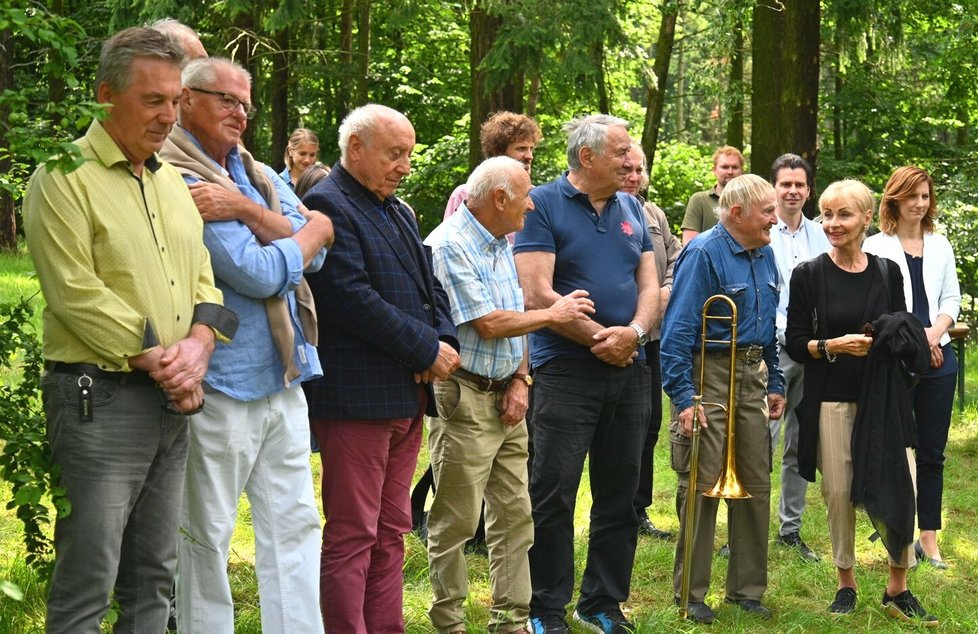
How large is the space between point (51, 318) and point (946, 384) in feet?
17.1

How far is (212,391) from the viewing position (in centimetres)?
387

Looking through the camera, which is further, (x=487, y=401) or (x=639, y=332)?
(x=639, y=332)

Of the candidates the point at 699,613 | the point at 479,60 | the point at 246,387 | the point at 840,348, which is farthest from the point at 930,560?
the point at 479,60

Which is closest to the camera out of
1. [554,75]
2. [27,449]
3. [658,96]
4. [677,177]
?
[27,449]

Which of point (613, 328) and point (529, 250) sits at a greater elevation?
point (529, 250)

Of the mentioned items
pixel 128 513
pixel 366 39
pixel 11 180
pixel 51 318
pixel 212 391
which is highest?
pixel 366 39

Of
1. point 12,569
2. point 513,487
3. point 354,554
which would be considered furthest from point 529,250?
point 12,569

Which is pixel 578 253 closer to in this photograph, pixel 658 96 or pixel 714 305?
pixel 714 305

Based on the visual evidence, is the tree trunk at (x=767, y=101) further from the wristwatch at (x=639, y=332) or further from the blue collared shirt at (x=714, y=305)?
the wristwatch at (x=639, y=332)

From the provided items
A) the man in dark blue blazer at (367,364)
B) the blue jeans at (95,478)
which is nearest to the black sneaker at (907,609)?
the man in dark blue blazer at (367,364)

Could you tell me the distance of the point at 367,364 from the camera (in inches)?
173

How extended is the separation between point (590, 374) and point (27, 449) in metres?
2.49

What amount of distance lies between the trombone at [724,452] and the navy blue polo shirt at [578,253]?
499 millimetres

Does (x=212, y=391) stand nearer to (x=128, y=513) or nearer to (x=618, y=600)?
(x=128, y=513)
